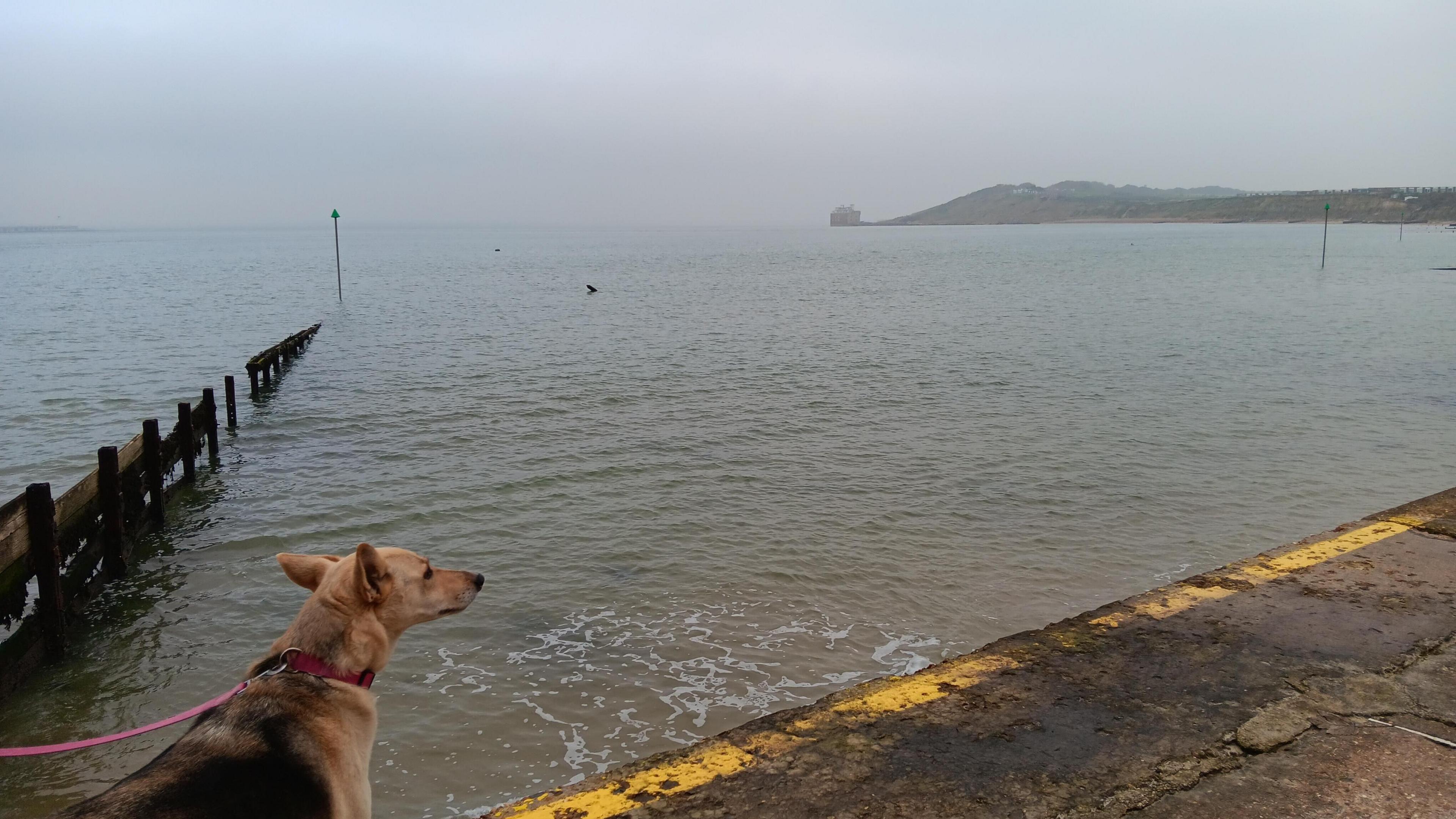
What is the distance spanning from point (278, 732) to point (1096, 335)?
34.2 metres

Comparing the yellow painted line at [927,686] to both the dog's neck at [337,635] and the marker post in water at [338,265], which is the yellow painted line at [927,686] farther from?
the marker post in water at [338,265]

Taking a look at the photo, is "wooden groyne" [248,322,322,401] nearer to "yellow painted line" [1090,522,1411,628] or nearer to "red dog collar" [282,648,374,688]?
"red dog collar" [282,648,374,688]

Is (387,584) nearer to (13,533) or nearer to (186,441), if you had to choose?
(13,533)

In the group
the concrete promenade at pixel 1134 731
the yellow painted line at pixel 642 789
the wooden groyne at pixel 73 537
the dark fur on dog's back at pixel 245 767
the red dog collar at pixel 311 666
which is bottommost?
the wooden groyne at pixel 73 537

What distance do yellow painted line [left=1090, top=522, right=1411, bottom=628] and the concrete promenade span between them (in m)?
0.06

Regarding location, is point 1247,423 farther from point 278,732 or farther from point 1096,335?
point 278,732

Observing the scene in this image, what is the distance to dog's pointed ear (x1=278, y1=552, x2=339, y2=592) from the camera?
12.2 ft

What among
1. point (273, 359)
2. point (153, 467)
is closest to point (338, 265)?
point (273, 359)

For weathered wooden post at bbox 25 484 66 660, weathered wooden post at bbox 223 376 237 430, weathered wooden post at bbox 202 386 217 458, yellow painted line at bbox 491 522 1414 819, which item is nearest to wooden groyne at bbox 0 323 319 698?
weathered wooden post at bbox 25 484 66 660

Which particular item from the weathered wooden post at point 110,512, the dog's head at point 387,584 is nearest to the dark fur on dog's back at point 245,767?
the dog's head at point 387,584

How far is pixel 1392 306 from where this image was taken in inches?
1641

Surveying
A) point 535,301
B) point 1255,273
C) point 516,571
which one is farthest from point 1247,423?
point 1255,273

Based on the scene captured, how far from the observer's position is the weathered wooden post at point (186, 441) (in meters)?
14.7

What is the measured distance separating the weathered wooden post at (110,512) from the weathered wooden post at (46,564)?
191cm
